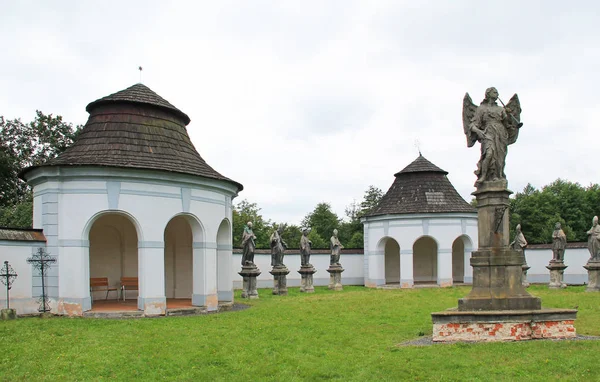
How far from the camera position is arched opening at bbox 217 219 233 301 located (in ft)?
57.4

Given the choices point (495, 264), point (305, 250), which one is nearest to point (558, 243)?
point (305, 250)

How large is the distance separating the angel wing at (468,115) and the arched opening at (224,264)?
881 centimetres

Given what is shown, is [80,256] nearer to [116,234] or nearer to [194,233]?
[194,233]

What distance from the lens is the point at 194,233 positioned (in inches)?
621

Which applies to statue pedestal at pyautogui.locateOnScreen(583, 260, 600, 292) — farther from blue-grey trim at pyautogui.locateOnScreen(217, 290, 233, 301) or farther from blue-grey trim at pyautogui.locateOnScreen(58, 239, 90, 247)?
blue-grey trim at pyautogui.locateOnScreen(58, 239, 90, 247)

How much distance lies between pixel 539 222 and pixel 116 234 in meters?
36.9

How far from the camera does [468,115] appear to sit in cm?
1097

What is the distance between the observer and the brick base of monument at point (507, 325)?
9148 millimetres

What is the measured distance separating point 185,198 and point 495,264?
Answer: 8593 mm

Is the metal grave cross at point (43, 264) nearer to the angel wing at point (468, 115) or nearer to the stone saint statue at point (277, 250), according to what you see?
the angel wing at point (468, 115)

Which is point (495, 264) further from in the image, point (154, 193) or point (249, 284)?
point (249, 284)

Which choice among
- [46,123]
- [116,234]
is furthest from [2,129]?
[116,234]

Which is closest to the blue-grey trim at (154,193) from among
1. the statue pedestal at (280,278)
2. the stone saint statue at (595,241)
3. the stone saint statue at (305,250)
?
the statue pedestal at (280,278)

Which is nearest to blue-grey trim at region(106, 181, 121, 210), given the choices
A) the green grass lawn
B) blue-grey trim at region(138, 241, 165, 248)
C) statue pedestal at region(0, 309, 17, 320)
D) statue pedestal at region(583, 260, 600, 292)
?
blue-grey trim at region(138, 241, 165, 248)
